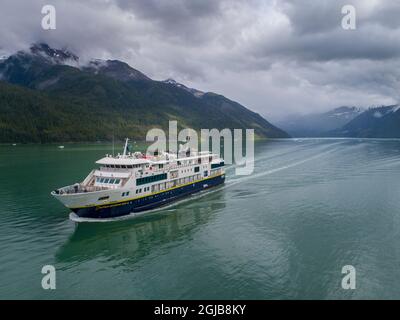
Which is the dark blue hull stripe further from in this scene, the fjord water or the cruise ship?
the fjord water

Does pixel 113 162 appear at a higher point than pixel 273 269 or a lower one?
higher

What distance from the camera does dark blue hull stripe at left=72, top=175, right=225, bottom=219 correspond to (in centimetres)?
4753

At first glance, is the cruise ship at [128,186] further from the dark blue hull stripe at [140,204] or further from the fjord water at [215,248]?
the fjord water at [215,248]

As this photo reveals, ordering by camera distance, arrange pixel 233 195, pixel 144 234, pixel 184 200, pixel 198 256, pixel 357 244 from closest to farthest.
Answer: pixel 198 256
pixel 357 244
pixel 144 234
pixel 184 200
pixel 233 195

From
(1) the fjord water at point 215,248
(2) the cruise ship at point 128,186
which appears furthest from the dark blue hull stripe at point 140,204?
(1) the fjord water at point 215,248

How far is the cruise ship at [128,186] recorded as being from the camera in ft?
155

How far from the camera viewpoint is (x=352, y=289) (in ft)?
98.4

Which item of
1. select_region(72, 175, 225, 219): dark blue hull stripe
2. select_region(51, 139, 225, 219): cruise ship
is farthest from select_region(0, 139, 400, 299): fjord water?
select_region(51, 139, 225, 219): cruise ship

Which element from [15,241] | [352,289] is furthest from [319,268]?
[15,241]

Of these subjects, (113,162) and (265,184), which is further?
(265,184)
